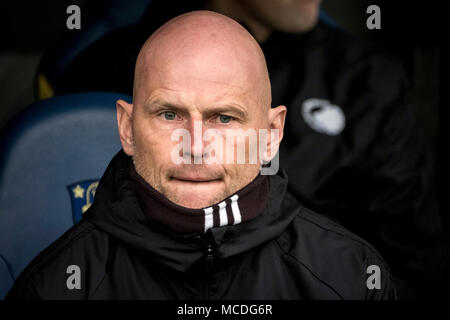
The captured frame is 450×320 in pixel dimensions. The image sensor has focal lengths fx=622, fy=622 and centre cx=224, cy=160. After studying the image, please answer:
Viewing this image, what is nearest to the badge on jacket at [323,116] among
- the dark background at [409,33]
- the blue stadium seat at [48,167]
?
the dark background at [409,33]

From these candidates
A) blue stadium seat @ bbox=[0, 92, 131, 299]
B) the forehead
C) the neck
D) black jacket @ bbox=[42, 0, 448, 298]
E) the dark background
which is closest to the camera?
the forehead

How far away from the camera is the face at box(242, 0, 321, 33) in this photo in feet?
3.52

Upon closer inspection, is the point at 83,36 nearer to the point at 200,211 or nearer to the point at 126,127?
the point at 126,127

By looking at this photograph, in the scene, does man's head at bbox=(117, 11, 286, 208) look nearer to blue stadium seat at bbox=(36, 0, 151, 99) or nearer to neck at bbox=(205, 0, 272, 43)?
neck at bbox=(205, 0, 272, 43)

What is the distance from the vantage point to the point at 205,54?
0.63 meters

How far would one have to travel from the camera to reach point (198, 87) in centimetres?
63

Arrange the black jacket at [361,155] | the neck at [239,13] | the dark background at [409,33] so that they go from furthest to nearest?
the dark background at [409,33] → the black jacket at [361,155] → the neck at [239,13]

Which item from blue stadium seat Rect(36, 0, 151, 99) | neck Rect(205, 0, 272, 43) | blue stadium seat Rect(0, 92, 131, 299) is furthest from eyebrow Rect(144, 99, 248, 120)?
blue stadium seat Rect(36, 0, 151, 99)

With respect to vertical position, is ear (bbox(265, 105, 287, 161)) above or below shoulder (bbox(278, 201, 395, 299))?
above

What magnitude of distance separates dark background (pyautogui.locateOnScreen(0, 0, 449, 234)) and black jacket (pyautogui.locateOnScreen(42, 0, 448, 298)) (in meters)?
0.19

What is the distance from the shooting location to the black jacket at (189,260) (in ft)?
2.27

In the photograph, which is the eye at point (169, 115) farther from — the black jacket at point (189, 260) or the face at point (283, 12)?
the face at point (283, 12)

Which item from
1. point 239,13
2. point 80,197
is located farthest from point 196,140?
point 239,13
